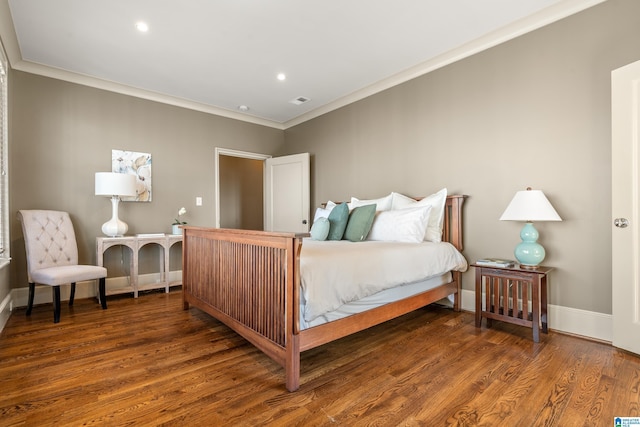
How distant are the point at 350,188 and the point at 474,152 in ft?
5.46

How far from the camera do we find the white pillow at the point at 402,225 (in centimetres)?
277

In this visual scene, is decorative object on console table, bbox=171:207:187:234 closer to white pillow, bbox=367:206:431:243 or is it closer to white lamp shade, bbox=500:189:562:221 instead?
white pillow, bbox=367:206:431:243

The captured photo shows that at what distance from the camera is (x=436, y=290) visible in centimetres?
276

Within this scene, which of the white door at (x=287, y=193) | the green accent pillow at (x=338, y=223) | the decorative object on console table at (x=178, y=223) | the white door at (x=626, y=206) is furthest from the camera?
the white door at (x=287, y=193)

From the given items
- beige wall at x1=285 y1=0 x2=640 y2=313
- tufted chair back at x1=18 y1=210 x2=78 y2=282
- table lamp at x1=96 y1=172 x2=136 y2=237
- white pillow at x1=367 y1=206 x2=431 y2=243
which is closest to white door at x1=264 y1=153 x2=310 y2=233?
beige wall at x1=285 y1=0 x2=640 y2=313

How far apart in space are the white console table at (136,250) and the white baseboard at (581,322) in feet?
12.9

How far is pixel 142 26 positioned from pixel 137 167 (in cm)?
186

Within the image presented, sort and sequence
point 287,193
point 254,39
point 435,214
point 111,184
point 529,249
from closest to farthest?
point 529,249 → point 254,39 → point 435,214 → point 111,184 → point 287,193

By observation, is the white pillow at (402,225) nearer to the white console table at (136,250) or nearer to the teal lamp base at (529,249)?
the teal lamp base at (529,249)

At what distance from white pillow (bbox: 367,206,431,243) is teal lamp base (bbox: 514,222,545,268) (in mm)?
748

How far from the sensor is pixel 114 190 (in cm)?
327

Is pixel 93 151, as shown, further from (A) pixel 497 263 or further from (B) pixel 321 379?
(A) pixel 497 263

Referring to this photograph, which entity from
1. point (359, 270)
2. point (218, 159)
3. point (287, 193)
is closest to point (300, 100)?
point (287, 193)

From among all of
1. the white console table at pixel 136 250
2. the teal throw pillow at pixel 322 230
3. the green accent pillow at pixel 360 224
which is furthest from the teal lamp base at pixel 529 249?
the white console table at pixel 136 250
